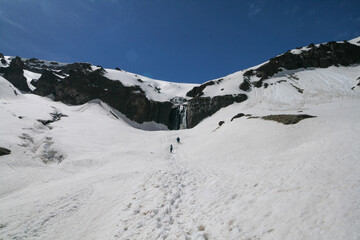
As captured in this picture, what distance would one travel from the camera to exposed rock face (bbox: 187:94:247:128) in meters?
59.4

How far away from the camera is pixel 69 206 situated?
938 cm

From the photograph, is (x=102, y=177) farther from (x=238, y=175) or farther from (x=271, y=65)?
(x=271, y=65)

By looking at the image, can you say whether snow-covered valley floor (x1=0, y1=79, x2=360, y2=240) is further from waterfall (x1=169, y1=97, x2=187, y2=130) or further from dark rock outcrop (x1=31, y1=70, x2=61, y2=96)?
dark rock outcrop (x1=31, y1=70, x2=61, y2=96)

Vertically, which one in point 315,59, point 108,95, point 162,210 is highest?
point 315,59

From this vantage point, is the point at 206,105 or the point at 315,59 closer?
the point at 206,105

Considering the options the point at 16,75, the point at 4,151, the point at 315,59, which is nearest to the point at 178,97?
the point at 315,59

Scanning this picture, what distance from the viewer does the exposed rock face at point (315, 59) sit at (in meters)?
63.7

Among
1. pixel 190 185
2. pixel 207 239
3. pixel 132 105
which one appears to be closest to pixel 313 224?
pixel 207 239

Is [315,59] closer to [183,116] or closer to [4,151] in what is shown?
[183,116]

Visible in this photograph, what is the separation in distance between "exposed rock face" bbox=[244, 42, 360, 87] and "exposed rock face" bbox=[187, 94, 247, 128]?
13.0m

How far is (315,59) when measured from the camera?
68.6 m

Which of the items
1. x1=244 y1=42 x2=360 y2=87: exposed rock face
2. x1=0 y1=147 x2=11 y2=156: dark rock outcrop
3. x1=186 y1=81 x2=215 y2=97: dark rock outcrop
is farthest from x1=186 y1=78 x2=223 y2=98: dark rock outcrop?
x1=0 y1=147 x2=11 y2=156: dark rock outcrop

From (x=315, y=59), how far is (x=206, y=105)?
46.3m

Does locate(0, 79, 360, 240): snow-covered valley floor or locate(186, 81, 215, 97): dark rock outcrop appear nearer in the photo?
locate(0, 79, 360, 240): snow-covered valley floor
